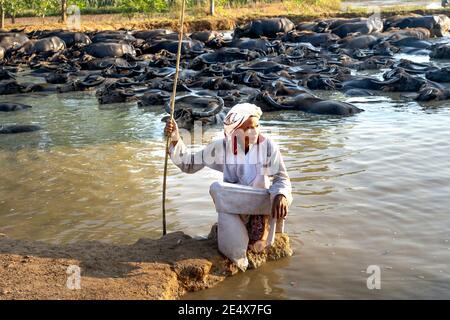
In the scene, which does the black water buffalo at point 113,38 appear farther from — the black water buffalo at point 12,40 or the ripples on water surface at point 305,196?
the ripples on water surface at point 305,196

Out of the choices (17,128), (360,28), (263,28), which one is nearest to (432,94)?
(17,128)

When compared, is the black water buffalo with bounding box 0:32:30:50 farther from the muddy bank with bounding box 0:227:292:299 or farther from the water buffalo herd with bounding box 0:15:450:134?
the muddy bank with bounding box 0:227:292:299

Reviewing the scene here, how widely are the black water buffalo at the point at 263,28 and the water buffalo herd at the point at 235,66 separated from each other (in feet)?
0.16

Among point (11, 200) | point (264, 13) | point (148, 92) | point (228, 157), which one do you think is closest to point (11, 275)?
point (228, 157)

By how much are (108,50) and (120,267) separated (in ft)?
60.3

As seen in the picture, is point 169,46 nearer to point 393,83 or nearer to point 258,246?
point 393,83

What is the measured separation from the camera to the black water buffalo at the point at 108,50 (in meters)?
21.3

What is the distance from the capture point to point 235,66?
16922 millimetres

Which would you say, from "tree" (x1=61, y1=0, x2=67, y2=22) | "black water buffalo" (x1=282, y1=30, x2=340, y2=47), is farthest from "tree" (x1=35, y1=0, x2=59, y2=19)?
"black water buffalo" (x1=282, y1=30, x2=340, y2=47)

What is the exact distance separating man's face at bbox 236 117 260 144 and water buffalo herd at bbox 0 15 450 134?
586 centimetres

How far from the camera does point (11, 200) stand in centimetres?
620
